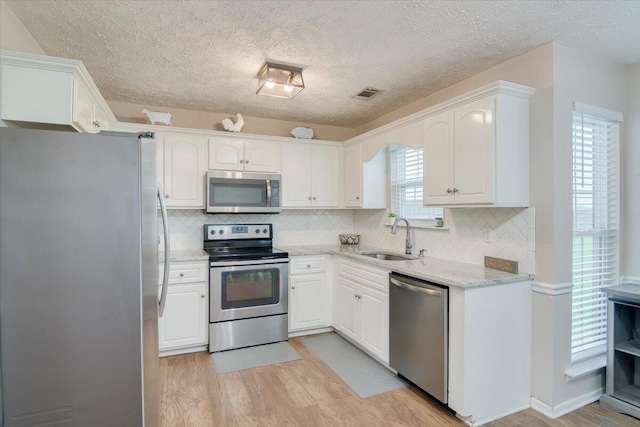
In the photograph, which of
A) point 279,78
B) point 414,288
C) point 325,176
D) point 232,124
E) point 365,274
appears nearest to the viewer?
point 414,288

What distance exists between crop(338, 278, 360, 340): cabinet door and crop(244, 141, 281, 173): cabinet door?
148cm

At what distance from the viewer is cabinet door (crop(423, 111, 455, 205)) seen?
2572 mm

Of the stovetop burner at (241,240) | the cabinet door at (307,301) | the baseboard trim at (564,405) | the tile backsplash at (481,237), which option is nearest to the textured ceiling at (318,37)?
the tile backsplash at (481,237)

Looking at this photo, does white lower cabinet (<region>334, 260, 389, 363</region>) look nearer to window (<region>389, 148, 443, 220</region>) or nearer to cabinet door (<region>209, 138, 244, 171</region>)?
window (<region>389, 148, 443, 220</region>)

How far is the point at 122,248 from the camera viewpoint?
5.03 ft

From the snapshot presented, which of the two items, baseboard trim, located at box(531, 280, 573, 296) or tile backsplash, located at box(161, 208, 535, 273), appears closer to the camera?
baseboard trim, located at box(531, 280, 573, 296)

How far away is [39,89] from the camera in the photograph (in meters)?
1.76

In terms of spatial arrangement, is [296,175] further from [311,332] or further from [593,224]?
[593,224]

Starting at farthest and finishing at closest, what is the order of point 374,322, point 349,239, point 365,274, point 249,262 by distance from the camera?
point 349,239, point 249,262, point 365,274, point 374,322

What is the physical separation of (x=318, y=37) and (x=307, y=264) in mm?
2237

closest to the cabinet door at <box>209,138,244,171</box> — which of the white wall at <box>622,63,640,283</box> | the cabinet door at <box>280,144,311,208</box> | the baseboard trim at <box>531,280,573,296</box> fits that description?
the cabinet door at <box>280,144,311,208</box>

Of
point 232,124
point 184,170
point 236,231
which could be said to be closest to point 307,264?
point 236,231

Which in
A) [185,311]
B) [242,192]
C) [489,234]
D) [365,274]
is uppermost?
[242,192]

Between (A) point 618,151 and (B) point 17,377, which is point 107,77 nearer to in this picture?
(B) point 17,377
